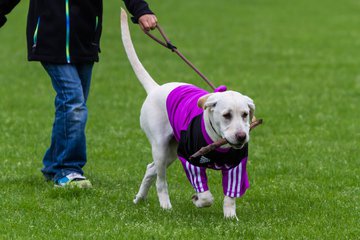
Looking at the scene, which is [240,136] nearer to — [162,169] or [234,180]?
[234,180]

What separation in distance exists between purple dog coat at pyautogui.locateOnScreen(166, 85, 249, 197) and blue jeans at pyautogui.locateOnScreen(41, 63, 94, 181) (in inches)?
51.7

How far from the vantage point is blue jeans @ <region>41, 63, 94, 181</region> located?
7.88 m

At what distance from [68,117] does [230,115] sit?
2.15 m

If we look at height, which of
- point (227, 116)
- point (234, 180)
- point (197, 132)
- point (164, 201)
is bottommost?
point (164, 201)

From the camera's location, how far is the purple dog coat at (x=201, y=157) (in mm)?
6535

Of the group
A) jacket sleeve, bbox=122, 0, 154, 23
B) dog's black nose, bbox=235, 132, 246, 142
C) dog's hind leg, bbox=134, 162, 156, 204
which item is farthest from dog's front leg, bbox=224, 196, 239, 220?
jacket sleeve, bbox=122, 0, 154, 23

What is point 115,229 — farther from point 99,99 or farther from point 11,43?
point 11,43

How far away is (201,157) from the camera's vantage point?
655cm

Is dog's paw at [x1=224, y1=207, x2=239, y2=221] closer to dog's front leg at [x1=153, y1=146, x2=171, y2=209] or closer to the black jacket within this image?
dog's front leg at [x1=153, y1=146, x2=171, y2=209]

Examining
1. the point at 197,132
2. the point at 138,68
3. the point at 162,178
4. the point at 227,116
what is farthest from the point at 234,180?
the point at 138,68

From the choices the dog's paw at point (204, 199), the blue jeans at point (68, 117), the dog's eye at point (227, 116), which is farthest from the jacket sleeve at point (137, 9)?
the dog's paw at point (204, 199)

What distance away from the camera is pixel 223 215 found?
6.93 m

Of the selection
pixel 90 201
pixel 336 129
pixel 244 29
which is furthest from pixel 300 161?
pixel 244 29

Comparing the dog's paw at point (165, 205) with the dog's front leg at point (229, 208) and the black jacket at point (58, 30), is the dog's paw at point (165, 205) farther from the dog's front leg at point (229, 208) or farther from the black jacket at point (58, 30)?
the black jacket at point (58, 30)
